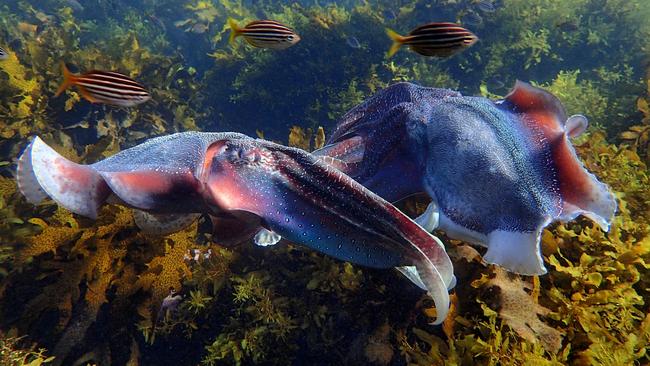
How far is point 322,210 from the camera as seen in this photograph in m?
1.63

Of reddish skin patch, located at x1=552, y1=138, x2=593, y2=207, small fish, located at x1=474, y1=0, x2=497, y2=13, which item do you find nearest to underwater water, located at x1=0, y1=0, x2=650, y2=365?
reddish skin patch, located at x1=552, y1=138, x2=593, y2=207

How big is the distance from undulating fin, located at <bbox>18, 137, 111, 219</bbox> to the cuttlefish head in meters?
0.47

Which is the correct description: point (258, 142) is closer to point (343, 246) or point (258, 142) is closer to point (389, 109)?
point (343, 246)

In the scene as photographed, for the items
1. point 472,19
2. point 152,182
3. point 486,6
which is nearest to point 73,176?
point 152,182

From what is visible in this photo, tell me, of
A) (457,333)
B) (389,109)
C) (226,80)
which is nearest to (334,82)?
(226,80)

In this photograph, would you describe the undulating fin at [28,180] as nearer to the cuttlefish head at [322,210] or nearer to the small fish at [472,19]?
the cuttlefish head at [322,210]

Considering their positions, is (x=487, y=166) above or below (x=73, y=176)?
below

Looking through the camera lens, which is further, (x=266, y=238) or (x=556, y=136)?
(x=266, y=238)

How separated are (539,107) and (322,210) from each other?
149 cm

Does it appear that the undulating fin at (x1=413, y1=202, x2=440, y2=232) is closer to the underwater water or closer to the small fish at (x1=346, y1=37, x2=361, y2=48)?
the underwater water

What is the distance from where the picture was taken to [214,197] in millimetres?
1642

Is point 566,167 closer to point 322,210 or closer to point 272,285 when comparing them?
point 322,210

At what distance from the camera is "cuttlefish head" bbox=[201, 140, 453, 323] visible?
1.58 metres

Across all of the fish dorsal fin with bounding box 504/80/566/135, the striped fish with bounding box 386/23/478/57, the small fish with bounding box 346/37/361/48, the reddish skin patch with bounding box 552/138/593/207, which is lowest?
the small fish with bounding box 346/37/361/48
